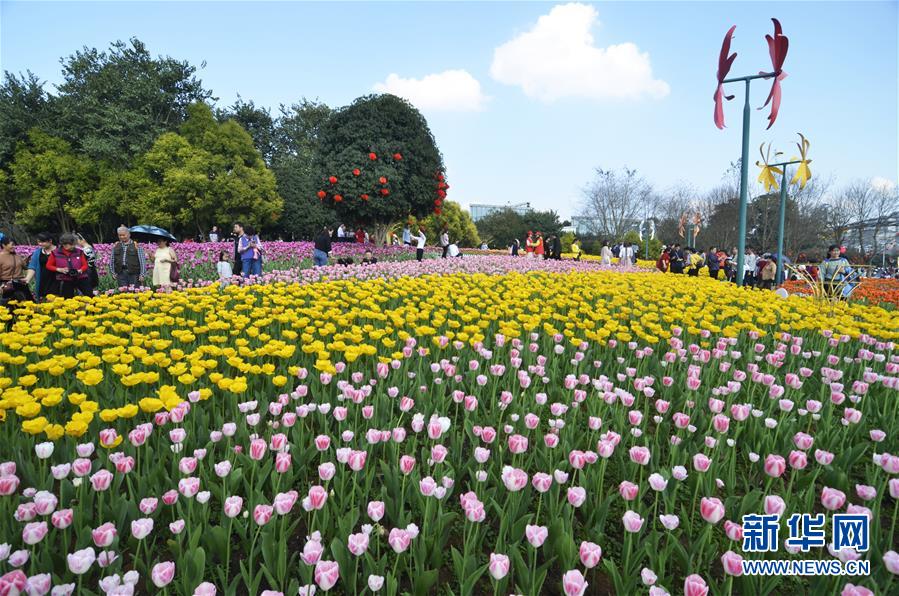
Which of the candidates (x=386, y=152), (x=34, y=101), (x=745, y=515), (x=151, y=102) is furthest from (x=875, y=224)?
(x=34, y=101)

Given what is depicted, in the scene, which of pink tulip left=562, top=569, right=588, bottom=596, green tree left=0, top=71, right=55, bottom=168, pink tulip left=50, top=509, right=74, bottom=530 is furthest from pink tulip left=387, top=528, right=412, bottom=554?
green tree left=0, top=71, right=55, bottom=168

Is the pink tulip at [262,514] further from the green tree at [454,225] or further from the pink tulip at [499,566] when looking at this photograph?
the green tree at [454,225]

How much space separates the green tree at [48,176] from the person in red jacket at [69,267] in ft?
86.7

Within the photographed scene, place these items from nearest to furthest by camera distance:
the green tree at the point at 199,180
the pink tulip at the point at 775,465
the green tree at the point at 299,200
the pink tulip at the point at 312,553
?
1. the pink tulip at the point at 312,553
2. the pink tulip at the point at 775,465
3. the green tree at the point at 199,180
4. the green tree at the point at 299,200

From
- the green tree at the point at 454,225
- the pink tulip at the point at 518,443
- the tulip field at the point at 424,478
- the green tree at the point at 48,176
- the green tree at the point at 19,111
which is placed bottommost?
the tulip field at the point at 424,478

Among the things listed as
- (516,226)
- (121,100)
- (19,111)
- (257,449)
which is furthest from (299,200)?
(257,449)

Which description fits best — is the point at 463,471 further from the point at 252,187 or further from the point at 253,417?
the point at 252,187

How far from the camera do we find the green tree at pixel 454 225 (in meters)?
43.5

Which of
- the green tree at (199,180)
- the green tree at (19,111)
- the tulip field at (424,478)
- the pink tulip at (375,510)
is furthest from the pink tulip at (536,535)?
the green tree at (19,111)

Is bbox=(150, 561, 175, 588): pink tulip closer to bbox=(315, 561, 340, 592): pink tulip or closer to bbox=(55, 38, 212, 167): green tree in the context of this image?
bbox=(315, 561, 340, 592): pink tulip

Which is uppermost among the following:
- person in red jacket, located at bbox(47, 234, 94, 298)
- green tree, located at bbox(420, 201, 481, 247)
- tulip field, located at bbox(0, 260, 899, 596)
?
green tree, located at bbox(420, 201, 481, 247)

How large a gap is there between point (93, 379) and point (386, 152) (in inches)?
620

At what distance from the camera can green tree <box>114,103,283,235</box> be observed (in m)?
26.0

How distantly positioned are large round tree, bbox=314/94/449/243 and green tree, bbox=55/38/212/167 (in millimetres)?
15847
